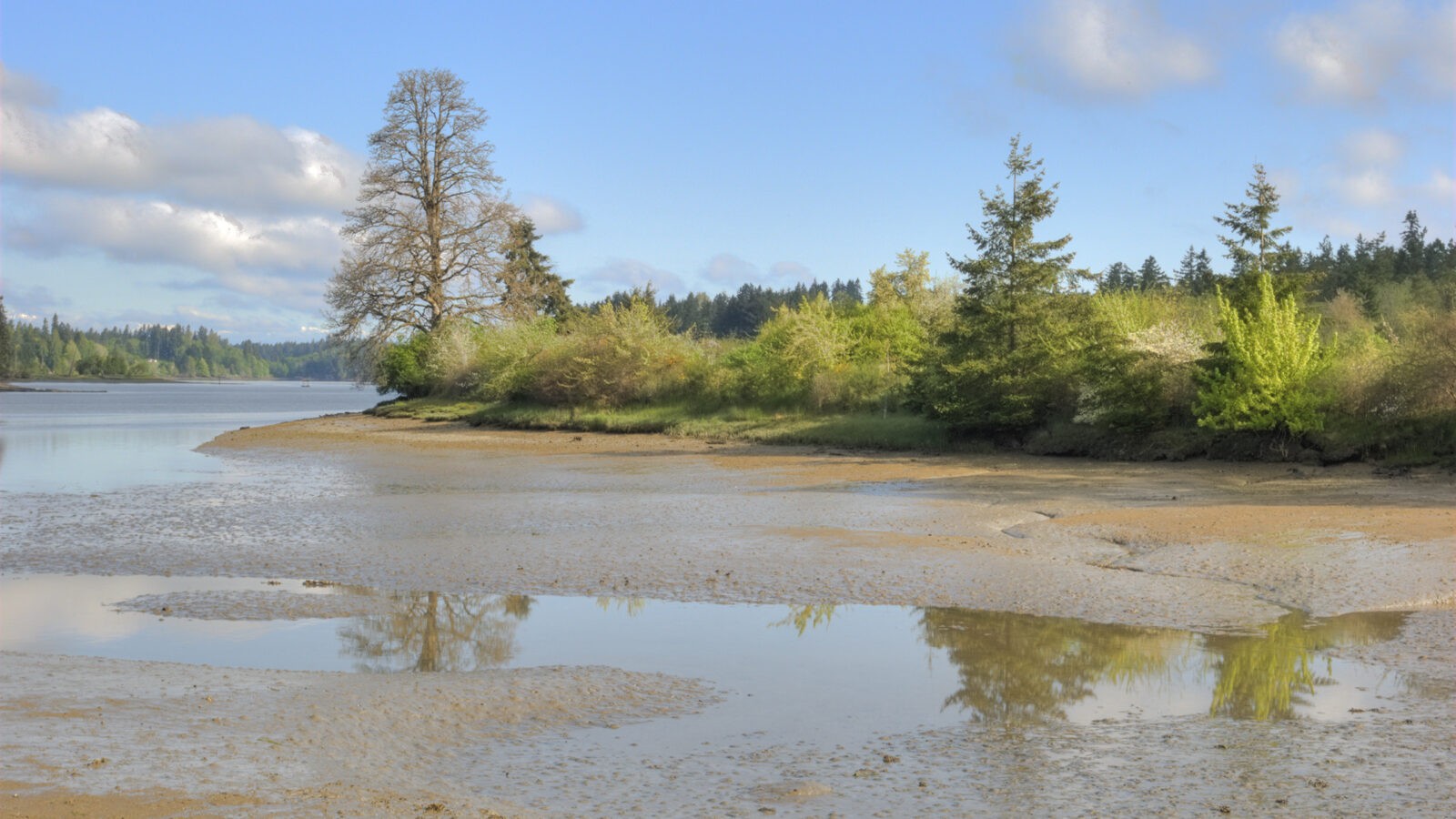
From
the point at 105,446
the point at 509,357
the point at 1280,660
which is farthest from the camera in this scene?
the point at 509,357

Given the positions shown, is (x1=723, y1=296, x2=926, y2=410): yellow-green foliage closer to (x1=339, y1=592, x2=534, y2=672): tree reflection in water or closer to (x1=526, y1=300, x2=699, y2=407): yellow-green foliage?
(x1=526, y1=300, x2=699, y2=407): yellow-green foliage

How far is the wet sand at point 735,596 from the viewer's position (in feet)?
20.7

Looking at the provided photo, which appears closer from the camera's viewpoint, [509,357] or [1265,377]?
[1265,377]

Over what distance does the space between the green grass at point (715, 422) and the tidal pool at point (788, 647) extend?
21689mm

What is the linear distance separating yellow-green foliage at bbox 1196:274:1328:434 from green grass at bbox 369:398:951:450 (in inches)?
304

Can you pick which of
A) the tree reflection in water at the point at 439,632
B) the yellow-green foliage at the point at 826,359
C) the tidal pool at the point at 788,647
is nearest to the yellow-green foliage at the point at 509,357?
the yellow-green foliage at the point at 826,359

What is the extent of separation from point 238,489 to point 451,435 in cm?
1817

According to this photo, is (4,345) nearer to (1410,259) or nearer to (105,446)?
(105,446)

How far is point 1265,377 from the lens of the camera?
85.4 feet

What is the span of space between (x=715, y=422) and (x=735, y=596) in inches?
1065

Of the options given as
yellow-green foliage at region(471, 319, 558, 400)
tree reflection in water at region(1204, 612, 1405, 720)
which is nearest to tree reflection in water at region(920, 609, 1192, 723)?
tree reflection in water at region(1204, 612, 1405, 720)

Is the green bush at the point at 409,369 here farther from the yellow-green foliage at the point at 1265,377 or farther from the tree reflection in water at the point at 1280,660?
the tree reflection in water at the point at 1280,660

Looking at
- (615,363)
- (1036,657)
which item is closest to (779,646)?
(1036,657)

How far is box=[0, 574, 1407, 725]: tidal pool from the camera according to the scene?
829 centimetres
